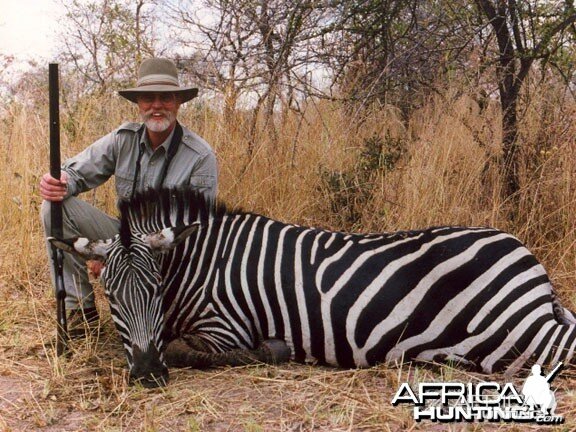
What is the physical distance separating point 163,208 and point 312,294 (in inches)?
32.3

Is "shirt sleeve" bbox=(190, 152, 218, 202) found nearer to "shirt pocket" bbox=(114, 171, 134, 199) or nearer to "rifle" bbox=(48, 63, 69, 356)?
"shirt pocket" bbox=(114, 171, 134, 199)

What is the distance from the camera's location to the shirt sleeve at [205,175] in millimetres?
3561

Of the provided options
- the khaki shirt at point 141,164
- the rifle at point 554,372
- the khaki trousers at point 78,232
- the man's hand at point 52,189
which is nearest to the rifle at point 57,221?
the man's hand at point 52,189

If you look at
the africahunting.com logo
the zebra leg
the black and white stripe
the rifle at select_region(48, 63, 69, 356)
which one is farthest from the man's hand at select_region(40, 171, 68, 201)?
the africahunting.com logo

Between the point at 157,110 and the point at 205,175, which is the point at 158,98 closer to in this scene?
the point at 157,110

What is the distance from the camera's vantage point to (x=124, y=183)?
12.2 feet

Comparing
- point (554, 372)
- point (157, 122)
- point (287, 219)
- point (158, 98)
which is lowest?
point (554, 372)

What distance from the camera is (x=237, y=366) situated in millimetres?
2965

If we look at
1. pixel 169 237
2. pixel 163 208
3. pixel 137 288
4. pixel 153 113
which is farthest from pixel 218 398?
pixel 153 113

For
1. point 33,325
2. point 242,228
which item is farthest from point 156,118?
point 33,325

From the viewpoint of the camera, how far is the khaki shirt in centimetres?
358

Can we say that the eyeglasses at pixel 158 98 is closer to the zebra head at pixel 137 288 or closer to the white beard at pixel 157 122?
the white beard at pixel 157 122

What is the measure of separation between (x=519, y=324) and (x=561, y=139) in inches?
82.8

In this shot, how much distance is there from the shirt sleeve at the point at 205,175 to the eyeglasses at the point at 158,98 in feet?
1.17
